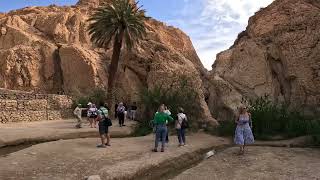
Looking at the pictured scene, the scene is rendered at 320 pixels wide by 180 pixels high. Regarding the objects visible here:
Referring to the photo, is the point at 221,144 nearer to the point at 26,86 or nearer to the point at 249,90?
the point at 249,90

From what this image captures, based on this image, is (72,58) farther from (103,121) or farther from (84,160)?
(84,160)

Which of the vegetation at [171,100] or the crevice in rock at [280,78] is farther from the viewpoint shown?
the crevice in rock at [280,78]

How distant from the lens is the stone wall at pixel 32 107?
105ft

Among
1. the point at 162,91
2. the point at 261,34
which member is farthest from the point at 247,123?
the point at 261,34

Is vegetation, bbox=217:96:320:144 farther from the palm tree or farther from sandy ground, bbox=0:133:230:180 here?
the palm tree

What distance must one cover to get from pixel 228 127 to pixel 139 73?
13.6 m

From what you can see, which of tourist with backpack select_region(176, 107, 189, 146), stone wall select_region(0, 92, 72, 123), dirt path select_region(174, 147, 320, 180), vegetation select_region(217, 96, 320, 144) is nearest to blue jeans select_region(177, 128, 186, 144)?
tourist with backpack select_region(176, 107, 189, 146)

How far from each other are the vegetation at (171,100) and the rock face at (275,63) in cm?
746

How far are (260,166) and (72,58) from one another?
127ft

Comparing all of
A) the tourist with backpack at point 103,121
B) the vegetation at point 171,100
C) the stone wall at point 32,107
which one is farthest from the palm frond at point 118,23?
the tourist with backpack at point 103,121

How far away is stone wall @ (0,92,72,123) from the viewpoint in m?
32.1

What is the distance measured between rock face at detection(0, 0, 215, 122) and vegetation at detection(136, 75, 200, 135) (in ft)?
3.11

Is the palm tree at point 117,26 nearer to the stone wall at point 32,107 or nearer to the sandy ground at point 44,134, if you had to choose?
the stone wall at point 32,107

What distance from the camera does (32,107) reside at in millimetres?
34344
